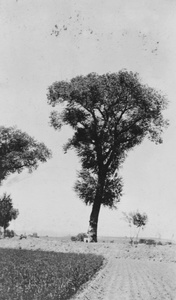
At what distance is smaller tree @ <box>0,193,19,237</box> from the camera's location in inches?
3389

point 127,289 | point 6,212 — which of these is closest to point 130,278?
point 127,289

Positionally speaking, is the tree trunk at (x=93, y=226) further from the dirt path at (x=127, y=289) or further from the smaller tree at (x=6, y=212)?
the smaller tree at (x=6, y=212)

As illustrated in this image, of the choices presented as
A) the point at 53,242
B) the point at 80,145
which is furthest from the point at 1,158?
the point at 53,242

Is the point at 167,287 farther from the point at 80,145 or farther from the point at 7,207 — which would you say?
the point at 7,207

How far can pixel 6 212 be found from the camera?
90.1 metres

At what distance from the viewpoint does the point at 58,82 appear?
3816cm

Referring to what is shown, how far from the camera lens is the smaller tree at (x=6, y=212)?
86088 mm

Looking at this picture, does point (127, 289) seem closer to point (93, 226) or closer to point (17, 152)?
point (93, 226)

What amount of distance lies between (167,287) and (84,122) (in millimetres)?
25698

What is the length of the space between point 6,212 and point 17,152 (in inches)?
1773

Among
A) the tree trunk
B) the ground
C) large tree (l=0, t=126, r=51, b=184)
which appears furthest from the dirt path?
large tree (l=0, t=126, r=51, b=184)

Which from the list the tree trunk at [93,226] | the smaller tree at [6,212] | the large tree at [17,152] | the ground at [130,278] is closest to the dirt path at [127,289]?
the ground at [130,278]

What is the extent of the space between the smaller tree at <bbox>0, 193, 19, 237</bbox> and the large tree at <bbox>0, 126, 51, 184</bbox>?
33895mm

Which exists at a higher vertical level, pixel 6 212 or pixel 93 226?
pixel 6 212
